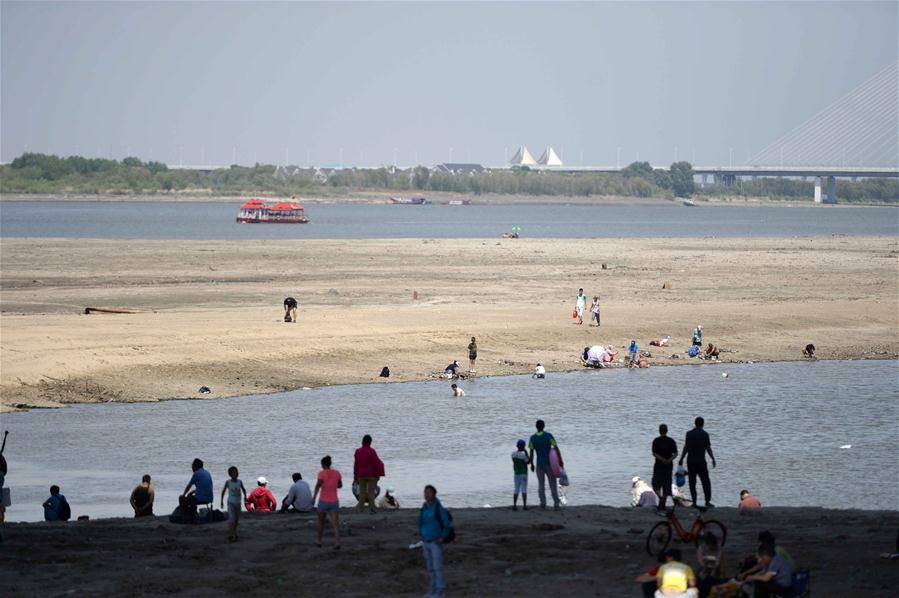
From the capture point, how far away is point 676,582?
13.3 meters

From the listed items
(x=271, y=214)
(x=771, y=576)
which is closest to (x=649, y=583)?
(x=771, y=576)

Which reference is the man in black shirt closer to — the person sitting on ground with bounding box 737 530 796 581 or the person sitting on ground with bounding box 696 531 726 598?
the person sitting on ground with bounding box 696 531 726 598

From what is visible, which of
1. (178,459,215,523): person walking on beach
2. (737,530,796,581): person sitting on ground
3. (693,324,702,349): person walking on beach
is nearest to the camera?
(737,530,796,581): person sitting on ground

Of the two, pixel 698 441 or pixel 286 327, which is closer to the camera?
Result: pixel 698 441

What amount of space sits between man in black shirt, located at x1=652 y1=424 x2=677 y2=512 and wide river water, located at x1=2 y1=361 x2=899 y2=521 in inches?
125

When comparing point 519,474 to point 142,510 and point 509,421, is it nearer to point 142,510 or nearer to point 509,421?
point 142,510

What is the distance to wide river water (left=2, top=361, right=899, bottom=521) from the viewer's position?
25.0 metres

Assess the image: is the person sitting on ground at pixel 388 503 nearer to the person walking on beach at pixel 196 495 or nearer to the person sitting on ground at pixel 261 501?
the person sitting on ground at pixel 261 501

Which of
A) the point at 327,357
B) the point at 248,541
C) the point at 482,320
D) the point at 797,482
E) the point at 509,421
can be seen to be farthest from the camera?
the point at 482,320

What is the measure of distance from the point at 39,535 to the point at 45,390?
14923 mm

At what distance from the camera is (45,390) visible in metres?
33.0

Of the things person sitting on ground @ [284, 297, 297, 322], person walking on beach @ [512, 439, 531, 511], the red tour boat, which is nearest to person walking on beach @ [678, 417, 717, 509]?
person walking on beach @ [512, 439, 531, 511]

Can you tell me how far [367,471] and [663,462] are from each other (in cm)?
442

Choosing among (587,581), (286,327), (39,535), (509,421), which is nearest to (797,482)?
(509,421)
